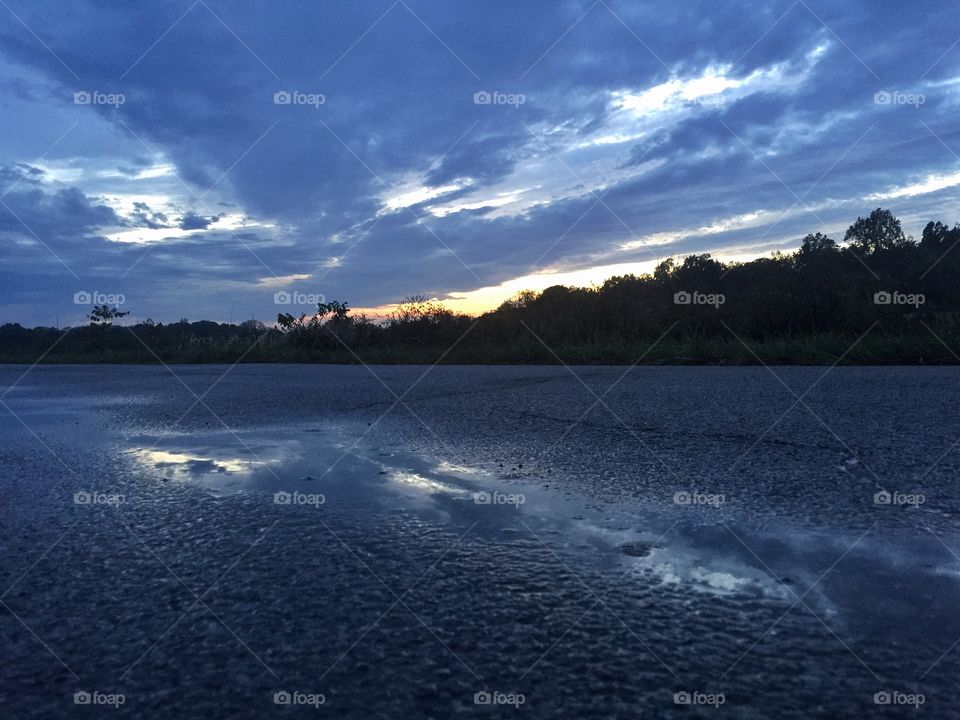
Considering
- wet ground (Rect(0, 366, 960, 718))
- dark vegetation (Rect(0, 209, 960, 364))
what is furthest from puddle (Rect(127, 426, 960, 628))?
dark vegetation (Rect(0, 209, 960, 364))

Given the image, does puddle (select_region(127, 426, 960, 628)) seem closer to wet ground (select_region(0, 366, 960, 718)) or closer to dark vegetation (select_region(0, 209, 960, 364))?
wet ground (select_region(0, 366, 960, 718))

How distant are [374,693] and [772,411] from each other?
4.95 m

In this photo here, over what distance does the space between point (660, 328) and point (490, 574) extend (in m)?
13.9

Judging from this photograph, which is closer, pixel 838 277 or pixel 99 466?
pixel 99 466

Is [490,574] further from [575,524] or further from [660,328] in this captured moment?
[660,328]

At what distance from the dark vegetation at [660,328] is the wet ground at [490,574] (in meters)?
8.05

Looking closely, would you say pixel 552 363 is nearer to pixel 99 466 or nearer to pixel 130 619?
pixel 99 466

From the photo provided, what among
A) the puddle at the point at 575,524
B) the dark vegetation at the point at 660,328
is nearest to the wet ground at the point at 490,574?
the puddle at the point at 575,524

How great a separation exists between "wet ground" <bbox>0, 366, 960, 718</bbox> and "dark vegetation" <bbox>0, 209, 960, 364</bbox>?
26.4ft

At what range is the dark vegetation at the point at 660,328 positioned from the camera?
40.7ft

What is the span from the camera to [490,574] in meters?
2.18

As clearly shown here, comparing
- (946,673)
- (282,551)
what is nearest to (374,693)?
(282,551)

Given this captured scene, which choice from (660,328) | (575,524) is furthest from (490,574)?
(660,328)

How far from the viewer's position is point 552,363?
14039 millimetres
